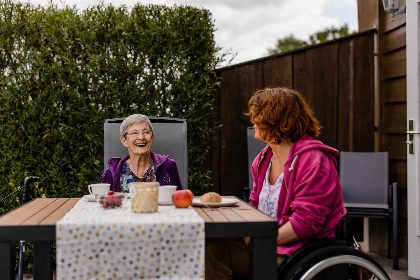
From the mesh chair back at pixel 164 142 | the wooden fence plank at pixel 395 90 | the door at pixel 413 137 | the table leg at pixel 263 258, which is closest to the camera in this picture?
the table leg at pixel 263 258

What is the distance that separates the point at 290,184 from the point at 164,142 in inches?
51.8

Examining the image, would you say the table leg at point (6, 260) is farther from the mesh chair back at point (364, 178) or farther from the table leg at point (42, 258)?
the mesh chair back at point (364, 178)

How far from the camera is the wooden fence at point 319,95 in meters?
4.73

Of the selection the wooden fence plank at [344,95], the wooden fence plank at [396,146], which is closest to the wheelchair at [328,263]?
the wooden fence plank at [396,146]

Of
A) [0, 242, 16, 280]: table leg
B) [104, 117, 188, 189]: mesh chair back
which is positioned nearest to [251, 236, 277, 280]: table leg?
[0, 242, 16, 280]: table leg

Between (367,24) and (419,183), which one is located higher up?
(367,24)

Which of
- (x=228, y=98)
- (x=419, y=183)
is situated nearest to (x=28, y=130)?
(x=228, y=98)

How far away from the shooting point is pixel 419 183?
3.84 m

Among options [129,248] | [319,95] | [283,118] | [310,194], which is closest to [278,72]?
[319,95]

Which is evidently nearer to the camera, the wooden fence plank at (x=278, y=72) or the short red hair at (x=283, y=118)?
the short red hair at (x=283, y=118)

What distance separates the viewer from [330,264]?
1.93m

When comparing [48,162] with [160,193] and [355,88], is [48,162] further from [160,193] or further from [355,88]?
[355,88]

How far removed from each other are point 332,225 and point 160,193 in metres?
0.76

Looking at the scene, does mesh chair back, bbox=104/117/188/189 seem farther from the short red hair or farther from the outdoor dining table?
the outdoor dining table
